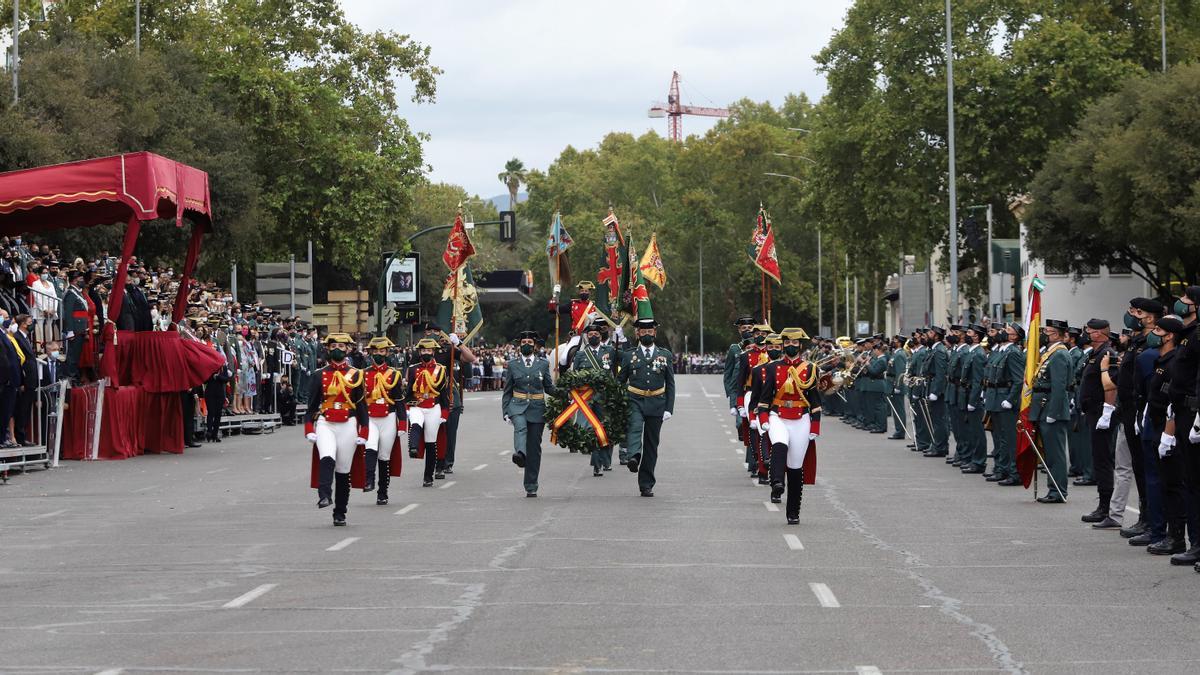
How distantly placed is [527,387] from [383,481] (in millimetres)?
2079

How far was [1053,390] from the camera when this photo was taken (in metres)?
21.2

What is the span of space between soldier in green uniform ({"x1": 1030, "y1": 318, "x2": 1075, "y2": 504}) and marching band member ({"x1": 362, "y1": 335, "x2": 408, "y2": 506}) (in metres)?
7.36

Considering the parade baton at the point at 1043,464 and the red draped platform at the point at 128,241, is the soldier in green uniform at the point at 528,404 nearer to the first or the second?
the parade baton at the point at 1043,464

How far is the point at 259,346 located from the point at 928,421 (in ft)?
49.8

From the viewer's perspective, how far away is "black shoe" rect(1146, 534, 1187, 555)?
49.4 feet

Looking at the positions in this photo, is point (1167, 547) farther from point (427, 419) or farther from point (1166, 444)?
point (427, 419)

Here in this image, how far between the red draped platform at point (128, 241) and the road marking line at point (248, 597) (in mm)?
16179

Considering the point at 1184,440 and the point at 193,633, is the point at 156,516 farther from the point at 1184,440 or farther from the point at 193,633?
the point at 1184,440

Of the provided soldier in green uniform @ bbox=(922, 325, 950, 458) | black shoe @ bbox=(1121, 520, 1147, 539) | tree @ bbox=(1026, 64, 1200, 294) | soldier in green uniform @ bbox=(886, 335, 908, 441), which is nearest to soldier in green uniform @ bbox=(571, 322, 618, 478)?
soldier in green uniform @ bbox=(922, 325, 950, 458)

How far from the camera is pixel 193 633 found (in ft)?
35.2

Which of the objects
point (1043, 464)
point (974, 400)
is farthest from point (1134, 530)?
point (974, 400)

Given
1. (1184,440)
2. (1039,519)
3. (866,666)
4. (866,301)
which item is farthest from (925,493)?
(866,301)

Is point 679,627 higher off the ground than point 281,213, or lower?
lower

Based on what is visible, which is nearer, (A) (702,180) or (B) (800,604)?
(B) (800,604)
